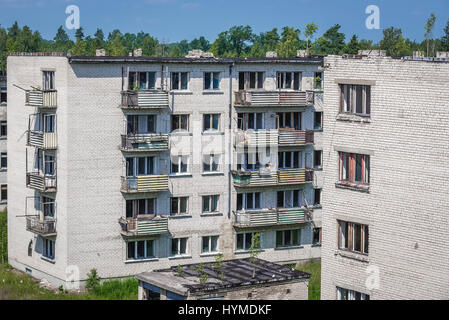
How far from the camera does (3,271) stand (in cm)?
5953

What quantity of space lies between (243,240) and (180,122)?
8.80 metres

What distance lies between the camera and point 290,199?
61.2 metres

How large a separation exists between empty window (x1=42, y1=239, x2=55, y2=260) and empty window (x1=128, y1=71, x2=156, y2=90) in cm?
1048

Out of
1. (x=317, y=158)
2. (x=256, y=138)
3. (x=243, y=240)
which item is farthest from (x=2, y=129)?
(x=317, y=158)

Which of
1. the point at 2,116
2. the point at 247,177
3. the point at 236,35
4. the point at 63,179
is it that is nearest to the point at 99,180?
the point at 63,179

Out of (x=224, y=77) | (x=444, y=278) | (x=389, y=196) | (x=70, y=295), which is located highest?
(x=224, y=77)

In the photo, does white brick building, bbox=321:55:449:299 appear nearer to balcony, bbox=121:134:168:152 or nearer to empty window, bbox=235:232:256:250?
balcony, bbox=121:134:168:152

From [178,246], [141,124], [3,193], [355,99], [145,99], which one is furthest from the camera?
[3,193]

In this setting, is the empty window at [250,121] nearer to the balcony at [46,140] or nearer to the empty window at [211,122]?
the empty window at [211,122]

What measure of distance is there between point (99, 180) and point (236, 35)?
11984 centimetres

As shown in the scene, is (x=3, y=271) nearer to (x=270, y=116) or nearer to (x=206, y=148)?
(x=206, y=148)

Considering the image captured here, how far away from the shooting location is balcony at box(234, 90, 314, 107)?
191ft

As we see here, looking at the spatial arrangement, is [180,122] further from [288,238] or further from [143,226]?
[288,238]

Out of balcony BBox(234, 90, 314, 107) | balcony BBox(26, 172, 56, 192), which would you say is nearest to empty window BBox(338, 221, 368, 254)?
balcony BBox(234, 90, 314, 107)
